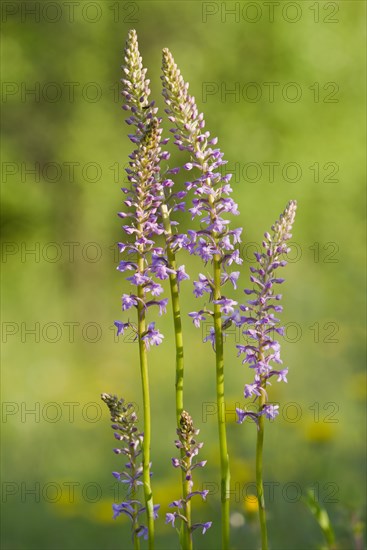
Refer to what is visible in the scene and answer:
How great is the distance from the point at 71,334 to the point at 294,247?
3.55 meters

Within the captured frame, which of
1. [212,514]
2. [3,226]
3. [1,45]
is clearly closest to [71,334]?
[3,226]

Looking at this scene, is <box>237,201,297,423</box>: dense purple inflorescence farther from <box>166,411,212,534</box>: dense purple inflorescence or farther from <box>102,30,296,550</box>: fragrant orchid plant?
<box>166,411,212,534</box>: dense purple inflorescence

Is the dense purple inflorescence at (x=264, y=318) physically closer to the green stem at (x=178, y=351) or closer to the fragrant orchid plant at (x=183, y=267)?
the fragrant orchid plant at (x=183, y=267)

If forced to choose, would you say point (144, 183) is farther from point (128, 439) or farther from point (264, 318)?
point (128, 439)

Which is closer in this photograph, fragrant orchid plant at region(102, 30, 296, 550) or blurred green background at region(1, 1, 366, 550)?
fragrant orchid plant at region(102, 30, 296, 550)

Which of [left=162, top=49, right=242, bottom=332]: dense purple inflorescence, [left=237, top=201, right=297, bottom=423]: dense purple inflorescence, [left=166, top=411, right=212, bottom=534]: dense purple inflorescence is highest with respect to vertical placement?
[left=162, top=49, right=242, bottom=332]: dense purple inflorescence

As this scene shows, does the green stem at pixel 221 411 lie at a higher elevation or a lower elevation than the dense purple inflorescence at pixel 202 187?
lower

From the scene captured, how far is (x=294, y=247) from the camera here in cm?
1415

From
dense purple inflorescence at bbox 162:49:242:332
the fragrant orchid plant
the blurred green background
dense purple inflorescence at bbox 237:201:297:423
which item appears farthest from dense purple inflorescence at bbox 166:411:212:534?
the blurred green background

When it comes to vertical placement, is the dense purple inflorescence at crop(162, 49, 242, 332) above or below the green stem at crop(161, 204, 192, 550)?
above

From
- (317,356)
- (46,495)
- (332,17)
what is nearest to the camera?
(46,495)

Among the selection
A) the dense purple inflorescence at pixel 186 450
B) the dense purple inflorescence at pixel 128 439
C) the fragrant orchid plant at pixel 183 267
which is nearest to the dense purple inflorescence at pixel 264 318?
the fragrant orchid plant at pixel 183 267

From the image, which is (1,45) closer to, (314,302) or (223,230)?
(314,302)

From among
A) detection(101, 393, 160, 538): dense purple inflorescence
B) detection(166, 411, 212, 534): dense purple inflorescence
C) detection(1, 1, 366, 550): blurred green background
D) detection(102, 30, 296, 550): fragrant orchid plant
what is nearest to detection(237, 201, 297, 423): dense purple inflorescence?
detection(102, 30, 296, 550): fragrant orchid plant
